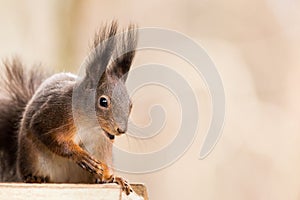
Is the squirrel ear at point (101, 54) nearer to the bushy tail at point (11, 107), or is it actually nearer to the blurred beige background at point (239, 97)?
the bushy tail at point (11, 107)

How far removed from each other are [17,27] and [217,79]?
0.61 metres

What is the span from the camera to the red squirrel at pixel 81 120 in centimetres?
86

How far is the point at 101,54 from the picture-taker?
872 millimetres

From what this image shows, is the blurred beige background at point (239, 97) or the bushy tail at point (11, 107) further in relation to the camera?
the blurred beige background at point (239, 97)

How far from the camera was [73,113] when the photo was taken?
888 mm

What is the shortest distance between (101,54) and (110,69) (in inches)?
1.0

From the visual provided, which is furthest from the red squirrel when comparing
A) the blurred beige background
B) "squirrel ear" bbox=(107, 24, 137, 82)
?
the blurred beige background

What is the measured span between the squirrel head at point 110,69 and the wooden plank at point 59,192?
0.35 ft

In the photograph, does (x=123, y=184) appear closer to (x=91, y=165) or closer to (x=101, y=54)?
(x=91, y=165)

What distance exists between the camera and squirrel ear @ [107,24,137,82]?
2.86 ft

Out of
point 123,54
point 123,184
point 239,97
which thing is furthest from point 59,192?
point 239,97

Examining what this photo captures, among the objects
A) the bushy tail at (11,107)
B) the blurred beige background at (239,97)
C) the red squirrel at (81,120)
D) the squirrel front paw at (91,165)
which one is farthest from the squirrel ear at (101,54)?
the blurred beige background at (239,97)

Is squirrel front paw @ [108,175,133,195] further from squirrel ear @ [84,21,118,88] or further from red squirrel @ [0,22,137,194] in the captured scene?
squirrel ear @ [84,21,118,88]

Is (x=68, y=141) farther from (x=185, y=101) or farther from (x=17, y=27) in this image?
(x=17, y=27)
